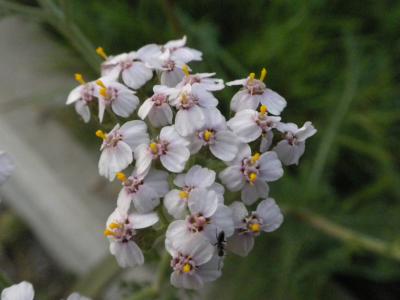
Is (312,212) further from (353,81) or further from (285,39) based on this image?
(285,39)

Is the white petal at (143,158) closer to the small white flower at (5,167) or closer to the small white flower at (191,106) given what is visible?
the small white flower at (191,106)

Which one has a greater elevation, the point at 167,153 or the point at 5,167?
the point at 5,167

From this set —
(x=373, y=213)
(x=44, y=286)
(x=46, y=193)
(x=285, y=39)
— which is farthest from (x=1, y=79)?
(x=373, y=213)

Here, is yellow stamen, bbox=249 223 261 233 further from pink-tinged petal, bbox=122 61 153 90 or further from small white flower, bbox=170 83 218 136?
pink-tinged petal, bbox=122 61 153 90

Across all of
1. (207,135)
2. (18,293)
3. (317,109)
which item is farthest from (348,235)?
(18,293)

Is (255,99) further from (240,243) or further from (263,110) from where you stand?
(240,243)

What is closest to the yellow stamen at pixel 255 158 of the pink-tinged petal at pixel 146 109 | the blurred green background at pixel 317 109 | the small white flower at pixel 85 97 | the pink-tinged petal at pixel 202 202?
the pink-tinged petal at pixel 202 202

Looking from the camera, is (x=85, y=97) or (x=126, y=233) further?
(x=85, y=97)
